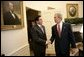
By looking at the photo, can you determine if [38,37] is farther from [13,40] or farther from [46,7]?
[46,7]

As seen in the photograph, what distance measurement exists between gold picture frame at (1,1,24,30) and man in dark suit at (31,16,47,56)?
0.23 m

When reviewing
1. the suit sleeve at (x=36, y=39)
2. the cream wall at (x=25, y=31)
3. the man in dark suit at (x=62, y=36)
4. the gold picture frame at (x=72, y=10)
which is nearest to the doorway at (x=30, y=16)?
the cream wall at (x=25, y=31)

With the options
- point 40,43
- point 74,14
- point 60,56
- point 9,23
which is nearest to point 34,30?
point 40,43

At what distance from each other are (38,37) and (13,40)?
32 centimetres

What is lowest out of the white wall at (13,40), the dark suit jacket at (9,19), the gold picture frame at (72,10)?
the white wall at (13,40)

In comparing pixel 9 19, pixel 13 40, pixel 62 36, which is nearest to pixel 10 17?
pixel 9 19

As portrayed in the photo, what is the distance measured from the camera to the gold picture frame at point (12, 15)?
6.22 feet

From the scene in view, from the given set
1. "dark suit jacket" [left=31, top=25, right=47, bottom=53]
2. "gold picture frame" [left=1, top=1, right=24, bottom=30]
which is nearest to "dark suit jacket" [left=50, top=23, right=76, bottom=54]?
"dark suit jacket" [left=31, top=25, right=47, bottom=53]

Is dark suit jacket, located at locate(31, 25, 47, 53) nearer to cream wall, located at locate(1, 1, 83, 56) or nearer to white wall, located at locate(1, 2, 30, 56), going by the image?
cream wall, located at locate(1, 1, 83, 56)

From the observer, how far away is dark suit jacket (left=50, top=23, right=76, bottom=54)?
211 centimetres

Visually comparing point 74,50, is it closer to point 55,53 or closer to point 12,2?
point 55,53

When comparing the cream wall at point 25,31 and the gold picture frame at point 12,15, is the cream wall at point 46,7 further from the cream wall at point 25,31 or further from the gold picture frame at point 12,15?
the gold picture frame at point 12,15

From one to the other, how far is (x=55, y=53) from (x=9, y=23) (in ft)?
2.50

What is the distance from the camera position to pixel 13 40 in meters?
2.10
